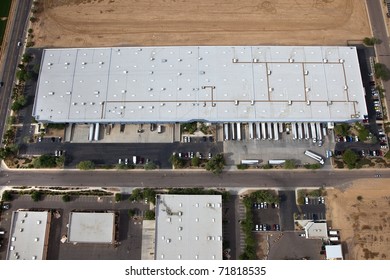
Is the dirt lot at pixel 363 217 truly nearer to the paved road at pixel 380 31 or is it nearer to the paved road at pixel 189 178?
the paved road at pixel 189 178

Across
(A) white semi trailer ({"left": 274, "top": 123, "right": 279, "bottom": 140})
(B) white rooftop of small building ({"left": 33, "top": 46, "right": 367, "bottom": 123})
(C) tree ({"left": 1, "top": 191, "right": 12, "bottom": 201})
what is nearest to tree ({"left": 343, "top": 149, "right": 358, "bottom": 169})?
(B) white rooftop of small building ({"left": 33, "top": 46, "right": 367, "bottom": 123})

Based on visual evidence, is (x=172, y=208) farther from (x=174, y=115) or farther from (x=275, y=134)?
(x=275, y=134)

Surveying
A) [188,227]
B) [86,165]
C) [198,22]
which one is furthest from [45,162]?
[198,22]

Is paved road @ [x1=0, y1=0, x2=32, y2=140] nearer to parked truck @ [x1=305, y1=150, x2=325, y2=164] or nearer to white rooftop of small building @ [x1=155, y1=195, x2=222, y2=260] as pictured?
white rooftop of small building @ [x1=155, y1=195, x2=222, y2=260]

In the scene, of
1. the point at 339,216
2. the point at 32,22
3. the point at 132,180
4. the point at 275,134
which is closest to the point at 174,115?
the point at 132,180

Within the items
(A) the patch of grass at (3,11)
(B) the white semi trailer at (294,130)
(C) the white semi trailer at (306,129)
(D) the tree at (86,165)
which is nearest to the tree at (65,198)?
(D) the tree at (86,165)

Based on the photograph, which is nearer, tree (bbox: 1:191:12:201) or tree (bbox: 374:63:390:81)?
tree (bbox: 1:191:12:201)

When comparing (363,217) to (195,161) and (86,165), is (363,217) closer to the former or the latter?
(195,161)
